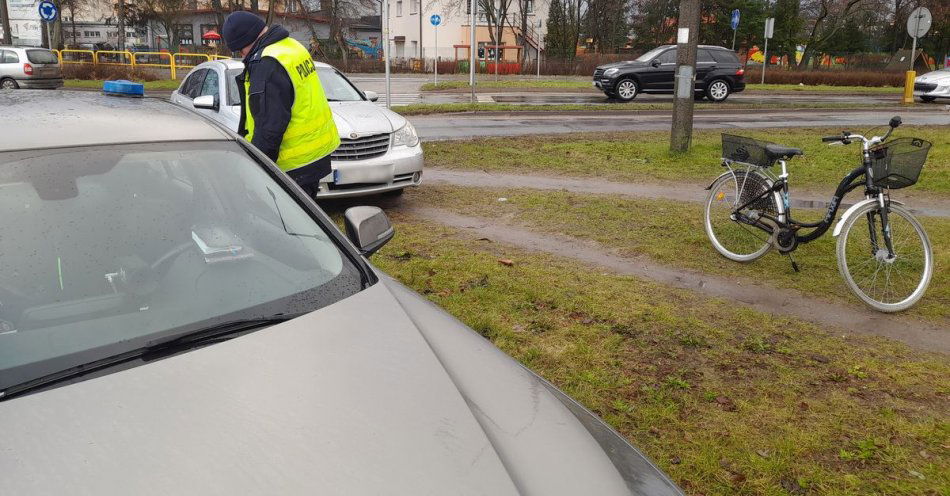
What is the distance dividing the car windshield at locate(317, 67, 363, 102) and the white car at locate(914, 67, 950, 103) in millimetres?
23380

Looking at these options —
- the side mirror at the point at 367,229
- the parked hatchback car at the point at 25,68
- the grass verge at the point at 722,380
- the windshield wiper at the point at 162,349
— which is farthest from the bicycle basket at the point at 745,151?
the parked hatchback car at the point at 25,68

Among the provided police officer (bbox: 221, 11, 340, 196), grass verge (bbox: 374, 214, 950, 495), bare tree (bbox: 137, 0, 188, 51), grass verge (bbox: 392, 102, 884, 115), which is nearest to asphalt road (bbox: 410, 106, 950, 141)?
grass verge (bbox: 392, 102, 884, 115)

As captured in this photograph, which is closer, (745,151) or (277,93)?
(277,93)

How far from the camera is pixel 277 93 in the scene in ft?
16.7

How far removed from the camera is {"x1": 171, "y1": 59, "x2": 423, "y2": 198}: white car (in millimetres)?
7938

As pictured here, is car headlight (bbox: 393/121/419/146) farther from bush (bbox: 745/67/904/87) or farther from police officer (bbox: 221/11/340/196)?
bush (bbox: 745/67/904/87)

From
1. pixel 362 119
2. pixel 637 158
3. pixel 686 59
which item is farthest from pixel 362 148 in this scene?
pixel 686 59

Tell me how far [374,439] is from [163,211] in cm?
129

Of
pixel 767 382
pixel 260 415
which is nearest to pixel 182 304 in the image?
pixel 260 415

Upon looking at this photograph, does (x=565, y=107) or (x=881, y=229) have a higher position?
(x=565, y=107)

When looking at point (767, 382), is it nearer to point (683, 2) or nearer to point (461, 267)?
point (461, 267)

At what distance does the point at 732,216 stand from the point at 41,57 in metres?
28.4

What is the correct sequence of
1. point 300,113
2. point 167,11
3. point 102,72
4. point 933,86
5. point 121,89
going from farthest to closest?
1. point 167,11
2. point 102,72
3. point 933,86
4. point 300,113
5. point 121,89

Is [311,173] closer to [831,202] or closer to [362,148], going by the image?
[362,148]
